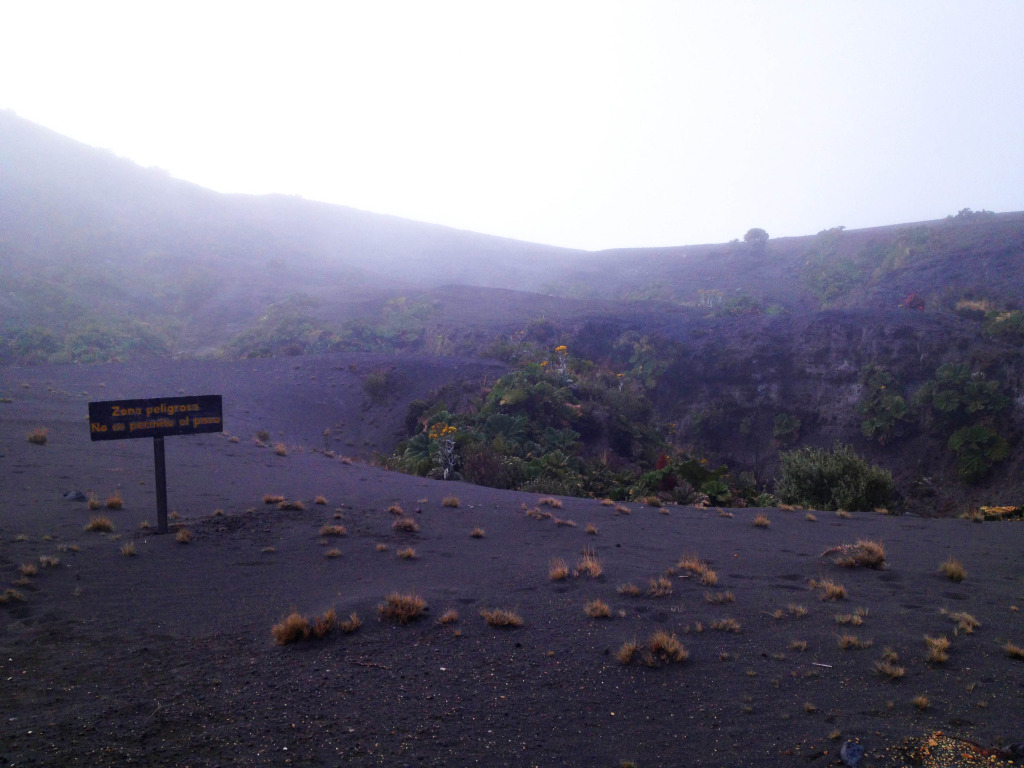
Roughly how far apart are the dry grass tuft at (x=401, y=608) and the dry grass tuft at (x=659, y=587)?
2622 mm

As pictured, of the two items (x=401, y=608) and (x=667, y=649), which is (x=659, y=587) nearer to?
(x=667, y=649)

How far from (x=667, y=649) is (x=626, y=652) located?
1.17ft

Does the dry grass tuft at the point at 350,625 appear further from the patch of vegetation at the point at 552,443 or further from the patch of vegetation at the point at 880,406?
the patch of vegetation at the point at 880,406

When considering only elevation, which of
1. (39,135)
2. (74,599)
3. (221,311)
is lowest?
(74,599)

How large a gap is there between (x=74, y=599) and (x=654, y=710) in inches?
239

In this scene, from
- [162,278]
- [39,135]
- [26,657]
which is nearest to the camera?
[26,657]

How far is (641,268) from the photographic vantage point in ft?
245

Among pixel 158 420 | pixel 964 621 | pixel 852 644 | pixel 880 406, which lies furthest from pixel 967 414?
pixel 158 420

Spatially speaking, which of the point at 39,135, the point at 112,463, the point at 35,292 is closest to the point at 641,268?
the point at 35,292

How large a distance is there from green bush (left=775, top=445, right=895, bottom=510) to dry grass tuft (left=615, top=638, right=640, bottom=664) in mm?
10529

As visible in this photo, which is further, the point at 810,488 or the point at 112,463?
the point at 810,488

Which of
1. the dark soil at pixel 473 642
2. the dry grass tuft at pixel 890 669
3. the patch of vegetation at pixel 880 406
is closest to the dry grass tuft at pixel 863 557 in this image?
the dark soil at pixel 473 642

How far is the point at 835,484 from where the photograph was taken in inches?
585

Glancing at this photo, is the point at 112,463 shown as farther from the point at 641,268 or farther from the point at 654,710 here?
the point at 641,268
